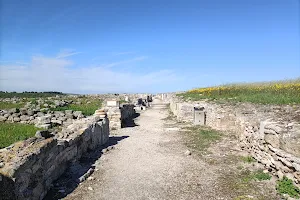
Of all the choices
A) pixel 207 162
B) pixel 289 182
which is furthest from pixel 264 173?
pixel 207 162

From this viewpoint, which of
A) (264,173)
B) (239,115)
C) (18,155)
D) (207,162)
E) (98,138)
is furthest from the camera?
(239,115)

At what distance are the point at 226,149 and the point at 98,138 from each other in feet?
17.5

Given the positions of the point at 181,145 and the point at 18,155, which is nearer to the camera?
the point at 18,155

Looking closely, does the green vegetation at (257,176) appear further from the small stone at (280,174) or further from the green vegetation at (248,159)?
the green vegetation at (248,159)

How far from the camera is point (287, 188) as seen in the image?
650 centimetres

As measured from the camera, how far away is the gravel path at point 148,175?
6.70 metres

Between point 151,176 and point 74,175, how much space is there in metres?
2.21

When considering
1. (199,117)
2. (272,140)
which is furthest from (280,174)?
A: (199,117)

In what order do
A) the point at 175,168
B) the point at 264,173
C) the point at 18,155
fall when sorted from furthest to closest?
the point at 175,168, the point at 264,173, the point at 18,155

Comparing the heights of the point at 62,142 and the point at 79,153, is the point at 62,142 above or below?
above

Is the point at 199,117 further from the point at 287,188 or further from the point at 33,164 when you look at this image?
the point at 33,164

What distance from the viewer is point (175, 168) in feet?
28.5

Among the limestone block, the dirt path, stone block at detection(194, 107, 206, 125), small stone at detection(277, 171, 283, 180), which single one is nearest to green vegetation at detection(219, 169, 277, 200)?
the dirt path

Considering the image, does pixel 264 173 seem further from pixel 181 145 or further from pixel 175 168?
pixel 181 145
